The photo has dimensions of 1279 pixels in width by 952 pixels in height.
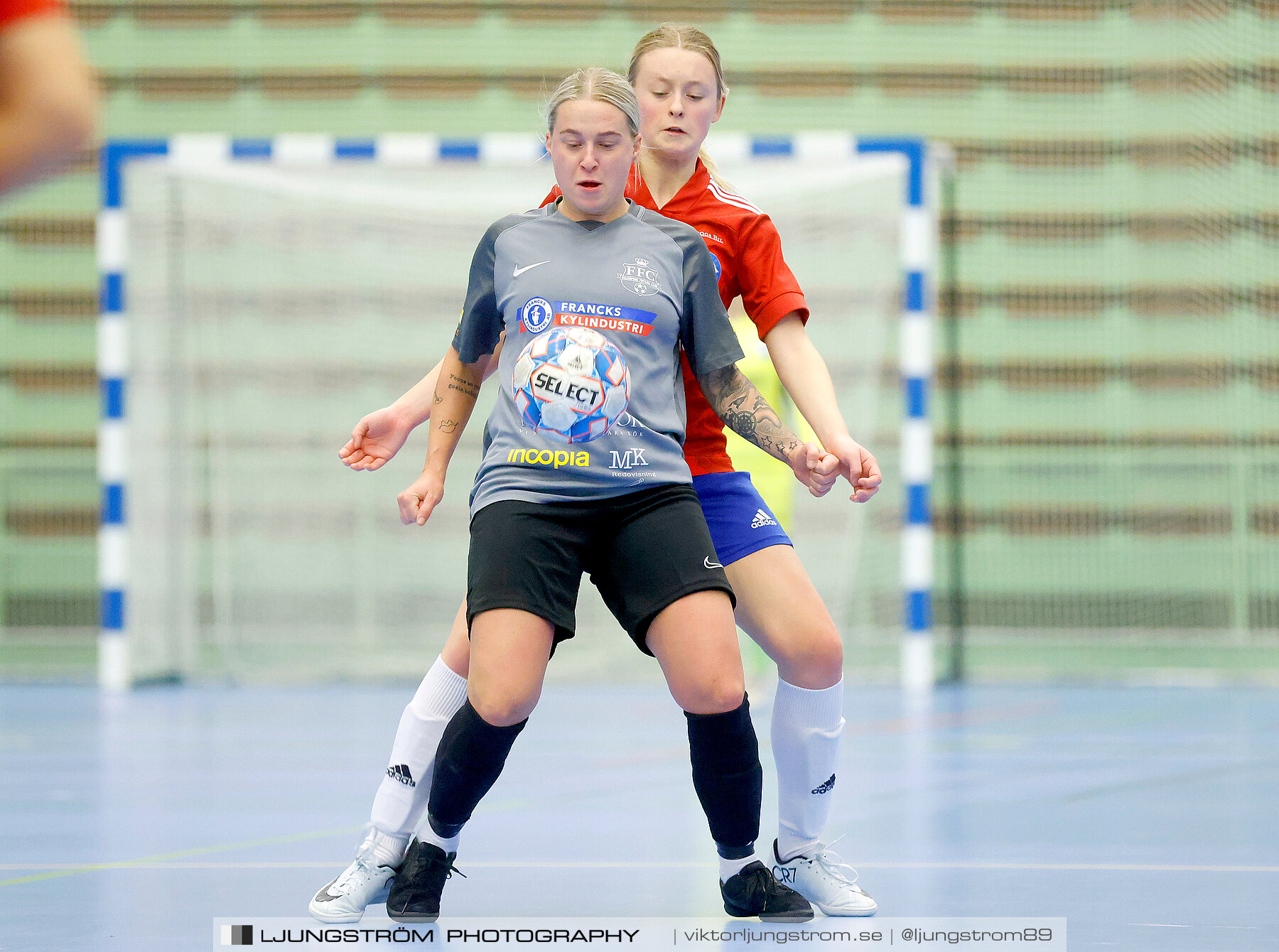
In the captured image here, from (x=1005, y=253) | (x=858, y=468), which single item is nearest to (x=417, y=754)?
(x=858, y=468)

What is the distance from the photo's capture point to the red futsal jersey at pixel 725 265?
2.56 meters

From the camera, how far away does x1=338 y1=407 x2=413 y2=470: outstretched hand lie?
2457 millimetres

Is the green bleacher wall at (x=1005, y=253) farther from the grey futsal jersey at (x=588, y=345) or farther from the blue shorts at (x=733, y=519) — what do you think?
the grey futsal jersey at (x=588, y=345)

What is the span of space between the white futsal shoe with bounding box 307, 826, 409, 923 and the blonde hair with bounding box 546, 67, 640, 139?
3.84ft

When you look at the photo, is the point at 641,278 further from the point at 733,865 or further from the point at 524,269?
the point at 733,865

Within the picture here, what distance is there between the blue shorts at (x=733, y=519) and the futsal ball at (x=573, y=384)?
12.5 inches

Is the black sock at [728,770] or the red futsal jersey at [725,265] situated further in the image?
the red futsal jersey at [725,265]

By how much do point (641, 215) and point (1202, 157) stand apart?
6359 mm

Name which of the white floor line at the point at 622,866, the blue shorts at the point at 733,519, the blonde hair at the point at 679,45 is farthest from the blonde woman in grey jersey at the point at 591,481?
the white floor line at the point at 622,866

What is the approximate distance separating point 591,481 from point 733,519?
34cm

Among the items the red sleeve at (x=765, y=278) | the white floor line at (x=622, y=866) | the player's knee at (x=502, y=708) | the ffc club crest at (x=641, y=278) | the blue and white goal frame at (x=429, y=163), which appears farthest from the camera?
the blue and white goal frame at (x=429, y=163)

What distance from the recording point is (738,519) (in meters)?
2.52

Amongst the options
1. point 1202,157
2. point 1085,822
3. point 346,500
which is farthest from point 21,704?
point 1202,157

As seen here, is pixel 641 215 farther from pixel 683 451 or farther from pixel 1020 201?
pixel 1020 201
